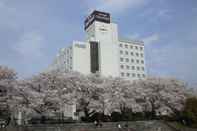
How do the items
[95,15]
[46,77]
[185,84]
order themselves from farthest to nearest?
[95,15]
[185,84]
[46,77]

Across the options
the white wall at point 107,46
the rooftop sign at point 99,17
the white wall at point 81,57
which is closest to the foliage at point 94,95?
the white wall at point 107,46

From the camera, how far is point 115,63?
87.9 m

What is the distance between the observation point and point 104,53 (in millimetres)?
87125

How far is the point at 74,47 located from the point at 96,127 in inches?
1795

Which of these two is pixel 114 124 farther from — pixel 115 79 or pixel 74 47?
pixel 74 47

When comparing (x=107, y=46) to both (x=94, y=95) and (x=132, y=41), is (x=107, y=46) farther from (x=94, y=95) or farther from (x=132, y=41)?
(x=94, y=95)

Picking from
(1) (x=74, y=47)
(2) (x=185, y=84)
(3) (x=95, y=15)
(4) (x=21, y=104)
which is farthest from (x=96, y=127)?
(3) (x=95, y=15)

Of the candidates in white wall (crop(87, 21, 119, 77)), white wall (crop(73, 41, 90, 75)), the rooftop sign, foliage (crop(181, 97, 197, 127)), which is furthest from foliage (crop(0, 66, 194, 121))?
the rooftop sign

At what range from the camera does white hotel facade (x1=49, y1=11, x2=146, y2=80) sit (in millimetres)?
85438

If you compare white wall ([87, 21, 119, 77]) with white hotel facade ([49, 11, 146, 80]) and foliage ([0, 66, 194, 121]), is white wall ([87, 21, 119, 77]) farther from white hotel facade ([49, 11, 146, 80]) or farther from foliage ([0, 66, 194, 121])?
foliage ([0, 66, 194, 121])

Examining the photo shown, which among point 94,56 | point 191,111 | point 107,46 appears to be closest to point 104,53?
point 107,46

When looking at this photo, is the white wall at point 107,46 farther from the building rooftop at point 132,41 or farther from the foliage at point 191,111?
the foliage at point 191,111

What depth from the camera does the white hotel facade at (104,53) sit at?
280 feet

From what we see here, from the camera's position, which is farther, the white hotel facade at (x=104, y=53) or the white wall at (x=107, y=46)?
the white wall at (x=107, y=46)
